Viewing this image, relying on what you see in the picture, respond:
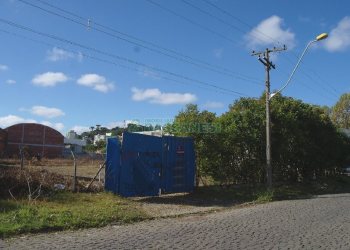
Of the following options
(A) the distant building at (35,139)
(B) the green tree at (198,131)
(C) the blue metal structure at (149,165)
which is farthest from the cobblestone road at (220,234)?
(A) the distant building at (35,139)

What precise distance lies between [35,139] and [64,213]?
5913cm

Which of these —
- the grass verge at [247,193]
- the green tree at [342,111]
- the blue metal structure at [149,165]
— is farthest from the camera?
the green tree at [342,111]

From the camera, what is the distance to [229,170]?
22.6 metres

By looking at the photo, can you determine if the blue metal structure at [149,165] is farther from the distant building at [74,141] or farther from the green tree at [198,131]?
the distant building at [74,141]

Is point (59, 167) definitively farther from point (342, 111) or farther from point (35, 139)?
point (342, 111)

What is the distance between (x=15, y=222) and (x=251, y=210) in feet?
26.0

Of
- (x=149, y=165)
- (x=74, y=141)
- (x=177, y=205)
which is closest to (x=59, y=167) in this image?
(x=149, y=165)

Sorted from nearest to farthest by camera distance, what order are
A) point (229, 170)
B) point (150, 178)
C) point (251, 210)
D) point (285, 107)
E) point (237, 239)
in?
point (237, 239) → point (251, 210) → point (150, 178) → point (229, 170) → point (285, 107)

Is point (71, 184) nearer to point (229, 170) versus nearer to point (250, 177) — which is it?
point (229, 170)

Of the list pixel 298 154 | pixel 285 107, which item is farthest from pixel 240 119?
pixel 298 154

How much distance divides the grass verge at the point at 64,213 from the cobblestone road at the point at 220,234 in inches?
17.6

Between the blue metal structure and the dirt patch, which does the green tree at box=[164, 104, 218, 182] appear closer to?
the blue metal structure

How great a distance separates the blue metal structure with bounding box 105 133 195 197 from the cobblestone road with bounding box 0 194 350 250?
141 inches

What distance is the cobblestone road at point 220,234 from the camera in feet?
29.9
